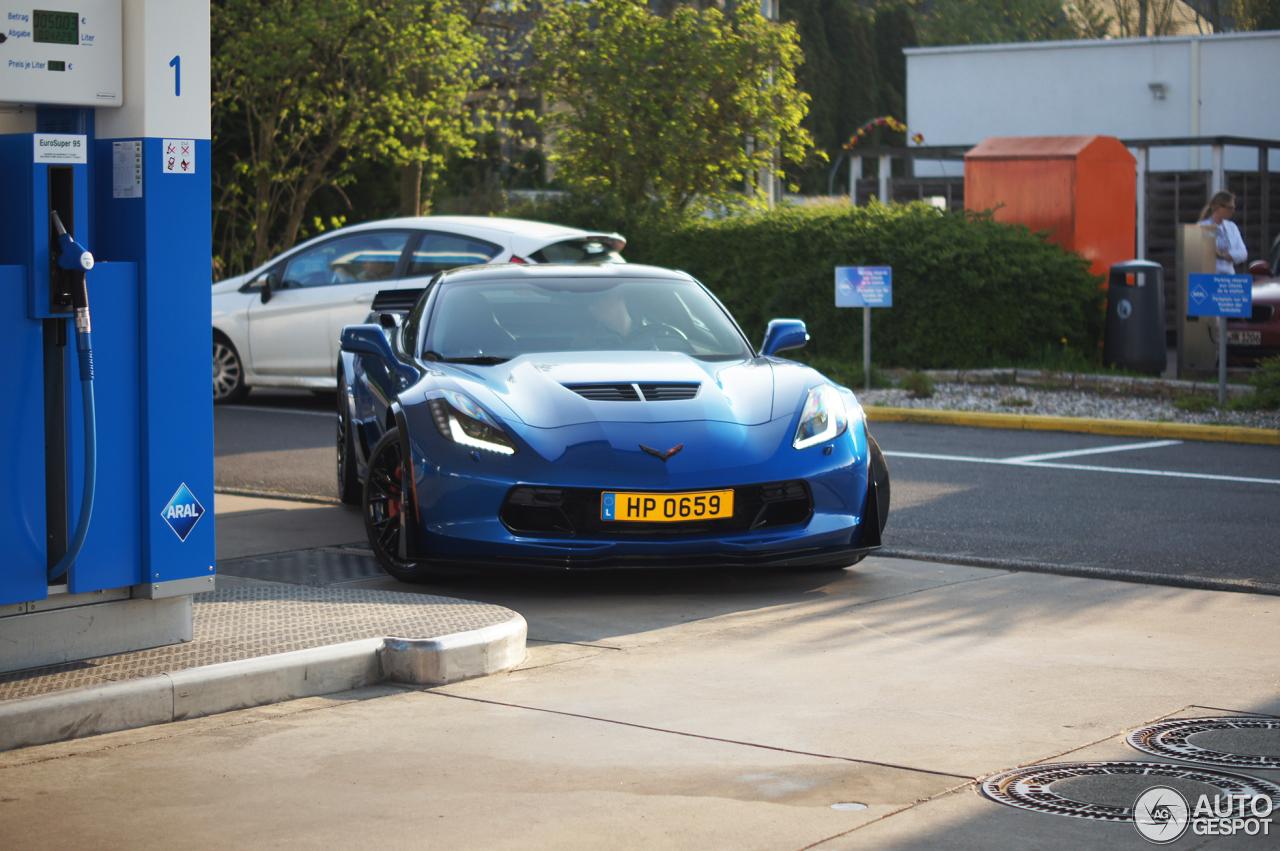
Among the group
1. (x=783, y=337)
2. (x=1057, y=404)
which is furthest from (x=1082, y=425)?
(x=783, y=337)

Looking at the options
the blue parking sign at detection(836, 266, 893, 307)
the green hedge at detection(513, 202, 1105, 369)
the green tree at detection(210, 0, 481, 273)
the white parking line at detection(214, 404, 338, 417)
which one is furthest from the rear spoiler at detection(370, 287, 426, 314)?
the green tree at detection(210, 0, 481, 273)

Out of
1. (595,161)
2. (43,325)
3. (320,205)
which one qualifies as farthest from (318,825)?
(320,205)

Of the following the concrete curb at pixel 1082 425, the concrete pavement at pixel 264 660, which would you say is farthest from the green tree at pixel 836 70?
the concrete pavement at pixel 264 660

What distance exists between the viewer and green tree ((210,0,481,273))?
19609 mm

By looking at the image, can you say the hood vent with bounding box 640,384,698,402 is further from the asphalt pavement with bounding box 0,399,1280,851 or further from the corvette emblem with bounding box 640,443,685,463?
the asphalt pavement with bounding box 0,399,1280,851

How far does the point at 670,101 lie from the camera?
19.3 meters

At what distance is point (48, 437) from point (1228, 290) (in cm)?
1115

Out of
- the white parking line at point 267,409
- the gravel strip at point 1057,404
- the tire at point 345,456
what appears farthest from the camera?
the white parking line at point 267,409

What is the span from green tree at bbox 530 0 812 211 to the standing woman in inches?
220

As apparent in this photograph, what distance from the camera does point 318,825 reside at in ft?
12.4

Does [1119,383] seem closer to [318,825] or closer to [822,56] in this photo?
[318,825]

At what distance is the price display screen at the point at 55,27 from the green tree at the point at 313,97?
49.1ft

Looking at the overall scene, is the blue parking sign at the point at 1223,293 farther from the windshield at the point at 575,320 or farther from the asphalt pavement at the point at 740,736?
the asphalt pavement at the point at 740,736

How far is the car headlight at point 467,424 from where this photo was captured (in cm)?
652
